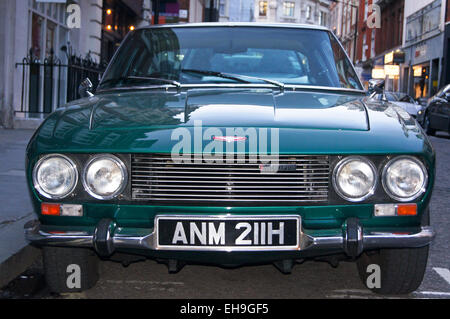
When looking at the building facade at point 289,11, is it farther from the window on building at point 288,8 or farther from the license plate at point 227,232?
the license plate at point 227,232

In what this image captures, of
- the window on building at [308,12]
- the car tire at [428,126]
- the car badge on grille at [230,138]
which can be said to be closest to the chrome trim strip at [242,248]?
the car badge on grille at [230,138]

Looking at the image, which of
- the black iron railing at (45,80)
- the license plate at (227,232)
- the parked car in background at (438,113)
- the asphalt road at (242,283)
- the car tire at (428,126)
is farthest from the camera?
the car tire at (428,126)

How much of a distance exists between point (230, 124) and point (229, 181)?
0.27 meters

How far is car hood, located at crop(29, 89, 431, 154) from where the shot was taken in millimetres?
2924

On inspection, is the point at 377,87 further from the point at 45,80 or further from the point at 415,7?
the point at 415,7

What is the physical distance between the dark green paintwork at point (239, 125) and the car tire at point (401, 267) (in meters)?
0.23

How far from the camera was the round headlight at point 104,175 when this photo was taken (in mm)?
2939

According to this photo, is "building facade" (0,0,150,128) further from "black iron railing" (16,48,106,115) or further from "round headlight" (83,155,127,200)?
"round headlight" (83,155,127,200)

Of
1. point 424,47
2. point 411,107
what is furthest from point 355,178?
point 424,47

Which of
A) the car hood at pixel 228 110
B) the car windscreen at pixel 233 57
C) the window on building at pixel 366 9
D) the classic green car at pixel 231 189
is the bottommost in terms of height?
the classic green car at pixel 231 189

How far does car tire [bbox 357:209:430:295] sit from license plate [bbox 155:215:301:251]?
2.13 feet

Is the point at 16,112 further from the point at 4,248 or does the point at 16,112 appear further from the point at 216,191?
the point at 216,191

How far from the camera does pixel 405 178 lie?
2961mm
